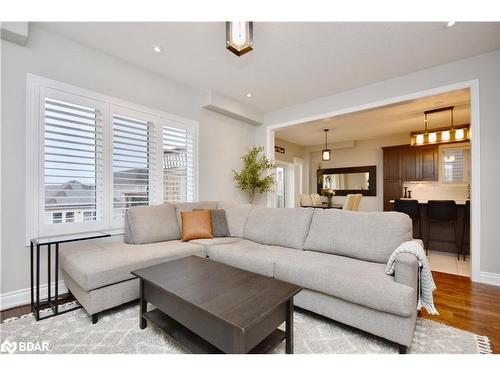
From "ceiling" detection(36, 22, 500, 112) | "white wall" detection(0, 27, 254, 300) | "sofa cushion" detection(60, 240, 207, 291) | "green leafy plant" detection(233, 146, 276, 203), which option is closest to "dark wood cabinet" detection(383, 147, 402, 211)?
"ceiling" detection(36, 22, 500, 112)

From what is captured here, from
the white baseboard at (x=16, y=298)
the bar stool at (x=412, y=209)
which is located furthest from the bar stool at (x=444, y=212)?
the white baseboard at (x=16, y=298)

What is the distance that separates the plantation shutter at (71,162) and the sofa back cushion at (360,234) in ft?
8.32

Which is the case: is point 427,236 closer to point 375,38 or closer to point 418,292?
point 418,292

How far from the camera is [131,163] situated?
10.4 ft

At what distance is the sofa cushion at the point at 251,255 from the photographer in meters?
2.31

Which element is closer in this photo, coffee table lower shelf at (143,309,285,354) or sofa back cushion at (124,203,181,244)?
coffee table lower shelf at (143,309,285,354)

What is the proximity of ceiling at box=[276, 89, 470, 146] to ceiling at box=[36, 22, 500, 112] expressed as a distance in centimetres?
84

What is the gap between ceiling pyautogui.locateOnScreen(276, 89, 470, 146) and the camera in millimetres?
4180

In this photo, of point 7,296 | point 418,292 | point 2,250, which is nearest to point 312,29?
point 418,292

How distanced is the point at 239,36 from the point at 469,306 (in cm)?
318

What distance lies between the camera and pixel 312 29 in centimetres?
249

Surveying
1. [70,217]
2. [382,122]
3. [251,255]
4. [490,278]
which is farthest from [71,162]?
[382,122]

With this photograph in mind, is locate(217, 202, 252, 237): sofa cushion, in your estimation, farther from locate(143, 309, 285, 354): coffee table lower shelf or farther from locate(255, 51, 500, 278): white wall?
locate(255, 51, 500, 278): white wall
